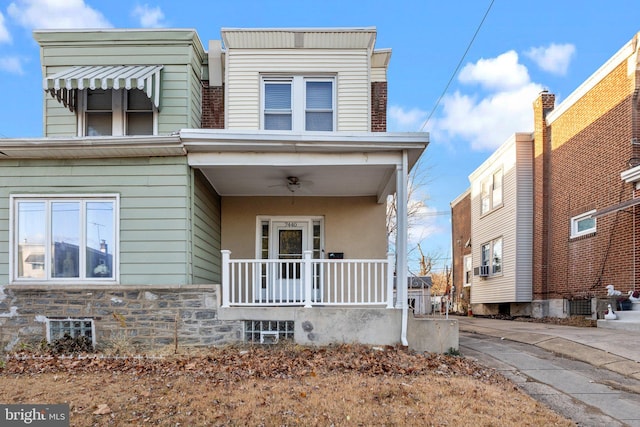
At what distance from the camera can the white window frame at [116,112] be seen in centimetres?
872

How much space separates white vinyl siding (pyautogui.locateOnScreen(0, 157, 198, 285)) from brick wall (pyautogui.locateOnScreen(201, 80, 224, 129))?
8.06 ft

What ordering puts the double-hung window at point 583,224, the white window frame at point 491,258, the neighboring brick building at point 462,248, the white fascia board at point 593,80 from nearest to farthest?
the white fascia board at point 593,80, the double-hung window at point 583,224, the white window frame at point 491,258, the neighboring brick building at point 462,248

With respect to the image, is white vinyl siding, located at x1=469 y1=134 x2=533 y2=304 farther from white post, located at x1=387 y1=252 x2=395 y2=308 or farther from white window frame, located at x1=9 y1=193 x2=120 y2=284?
white window frame, located at x1=9 y1=193 x2=120 y2=284

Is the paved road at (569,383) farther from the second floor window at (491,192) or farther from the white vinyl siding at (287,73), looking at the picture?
the second floor window at (491,192)

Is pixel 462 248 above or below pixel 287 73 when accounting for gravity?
below

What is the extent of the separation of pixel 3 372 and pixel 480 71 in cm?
1388

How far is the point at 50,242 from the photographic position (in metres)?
7.33

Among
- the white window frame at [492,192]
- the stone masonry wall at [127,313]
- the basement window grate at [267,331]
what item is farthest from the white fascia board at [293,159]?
the white window frame at [492,192]

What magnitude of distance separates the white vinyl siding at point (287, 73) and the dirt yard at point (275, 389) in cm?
480

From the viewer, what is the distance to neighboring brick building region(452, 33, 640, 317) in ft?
33.7

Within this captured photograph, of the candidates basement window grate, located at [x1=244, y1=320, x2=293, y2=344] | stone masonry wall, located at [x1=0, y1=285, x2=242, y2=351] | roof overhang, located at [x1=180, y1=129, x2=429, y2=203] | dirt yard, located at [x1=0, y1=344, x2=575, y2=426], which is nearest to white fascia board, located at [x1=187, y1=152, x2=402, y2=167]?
roof overhang, located at [x1=180, y1=129, x2=429, y2=203]

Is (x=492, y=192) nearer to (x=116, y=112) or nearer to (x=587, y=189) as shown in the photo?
(x=587, y=189)

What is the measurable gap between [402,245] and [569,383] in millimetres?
2966

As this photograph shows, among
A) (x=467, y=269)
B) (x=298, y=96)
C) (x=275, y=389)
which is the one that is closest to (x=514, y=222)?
(x=467, y=269)
